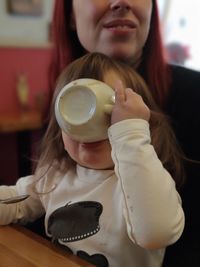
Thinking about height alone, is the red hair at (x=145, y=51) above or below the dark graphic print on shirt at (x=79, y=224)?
above

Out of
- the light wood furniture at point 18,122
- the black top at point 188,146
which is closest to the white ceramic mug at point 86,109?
the black top at point 188,146

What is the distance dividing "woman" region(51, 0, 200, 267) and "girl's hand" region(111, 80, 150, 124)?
0.27 m

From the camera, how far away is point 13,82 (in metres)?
2.61

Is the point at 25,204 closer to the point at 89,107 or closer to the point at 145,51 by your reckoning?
the point at 89,107

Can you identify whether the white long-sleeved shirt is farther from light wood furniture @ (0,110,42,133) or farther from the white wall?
the white wall

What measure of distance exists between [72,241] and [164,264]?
0.17m

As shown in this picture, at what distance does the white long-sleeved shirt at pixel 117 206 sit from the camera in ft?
2.01

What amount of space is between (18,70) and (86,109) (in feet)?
6.91

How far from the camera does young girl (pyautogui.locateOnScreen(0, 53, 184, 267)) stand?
2.02 feet

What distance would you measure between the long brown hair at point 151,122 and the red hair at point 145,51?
0.18 metres

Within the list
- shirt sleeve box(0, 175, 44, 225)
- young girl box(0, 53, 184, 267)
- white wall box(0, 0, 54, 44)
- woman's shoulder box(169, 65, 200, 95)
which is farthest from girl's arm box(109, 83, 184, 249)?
white wall box(0, 0, 54, 44)

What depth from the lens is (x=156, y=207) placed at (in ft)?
1.99

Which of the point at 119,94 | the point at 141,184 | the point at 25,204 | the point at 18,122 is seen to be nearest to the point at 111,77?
the point at 119,94

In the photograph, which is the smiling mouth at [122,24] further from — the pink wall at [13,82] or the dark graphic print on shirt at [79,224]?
the pink wall at [13,82]
